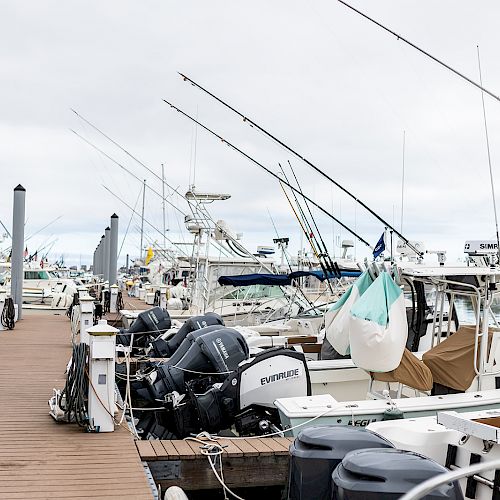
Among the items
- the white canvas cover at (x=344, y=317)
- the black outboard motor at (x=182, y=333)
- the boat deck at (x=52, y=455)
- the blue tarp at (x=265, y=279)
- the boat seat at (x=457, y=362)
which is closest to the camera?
the boat deck at (x=52, y=455)

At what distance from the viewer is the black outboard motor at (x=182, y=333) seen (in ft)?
35.6

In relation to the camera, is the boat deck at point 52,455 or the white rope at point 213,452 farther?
the white rope at point 213,452

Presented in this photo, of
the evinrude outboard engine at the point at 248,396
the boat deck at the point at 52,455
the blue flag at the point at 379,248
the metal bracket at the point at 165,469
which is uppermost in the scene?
the blue flag at the point at 379,248

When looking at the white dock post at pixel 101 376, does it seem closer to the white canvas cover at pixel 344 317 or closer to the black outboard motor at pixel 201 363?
the black outboard motor at pixel 201 363

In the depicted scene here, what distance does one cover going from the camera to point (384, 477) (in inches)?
134

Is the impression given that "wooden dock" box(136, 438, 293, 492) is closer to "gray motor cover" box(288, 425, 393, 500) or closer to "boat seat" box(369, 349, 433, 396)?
"boat seat" box(369, 349, 433, 396)

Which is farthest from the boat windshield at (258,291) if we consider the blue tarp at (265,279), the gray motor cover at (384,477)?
the gray motor cover at (384,477)

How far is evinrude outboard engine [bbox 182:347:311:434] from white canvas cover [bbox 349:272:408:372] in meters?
0.92

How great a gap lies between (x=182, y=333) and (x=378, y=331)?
5.10 meters

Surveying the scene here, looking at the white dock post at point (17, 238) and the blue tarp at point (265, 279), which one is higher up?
the white dock post at point (17, 238)

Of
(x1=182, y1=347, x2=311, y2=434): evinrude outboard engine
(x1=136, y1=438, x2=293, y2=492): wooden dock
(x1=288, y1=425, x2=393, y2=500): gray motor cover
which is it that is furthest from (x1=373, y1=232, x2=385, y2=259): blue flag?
(x1=288, y1=425, x2=393, y2=500): gray motor cover

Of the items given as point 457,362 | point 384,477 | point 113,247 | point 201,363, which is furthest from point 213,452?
point 113,247

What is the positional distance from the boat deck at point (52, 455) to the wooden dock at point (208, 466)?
10.0 inches

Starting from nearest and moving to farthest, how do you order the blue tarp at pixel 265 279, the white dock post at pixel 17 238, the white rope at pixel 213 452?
1. the white rope at pixel 213 452
2. the blue tarp at pixel 265 279
3. the white dock post at pixel 17 238
